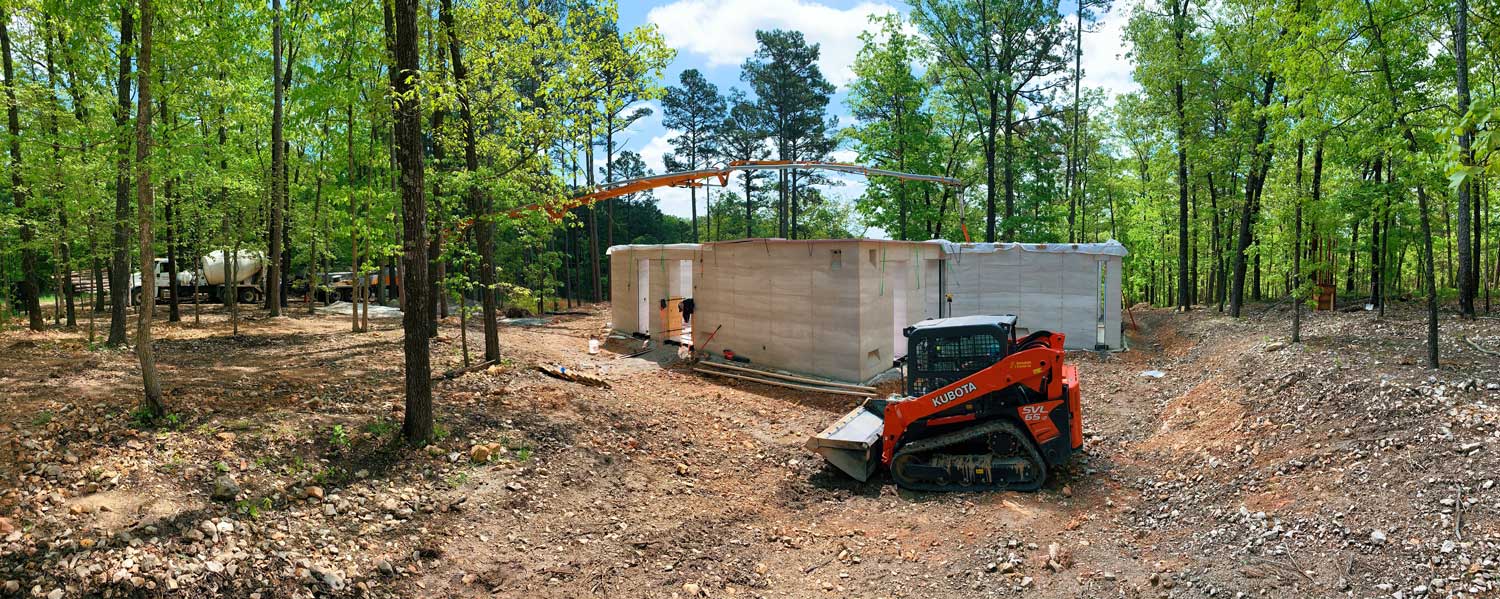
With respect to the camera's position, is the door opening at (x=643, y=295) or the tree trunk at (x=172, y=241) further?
the door opening at (x=643, y=295)

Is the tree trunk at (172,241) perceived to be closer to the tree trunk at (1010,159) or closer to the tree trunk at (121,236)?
the tree trunk at (121,236)

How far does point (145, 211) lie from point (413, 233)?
2.09 meters

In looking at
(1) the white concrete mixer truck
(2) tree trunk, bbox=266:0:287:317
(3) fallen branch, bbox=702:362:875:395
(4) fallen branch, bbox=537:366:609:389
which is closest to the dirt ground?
(4) fallen branch, bbox=537:366:609:389

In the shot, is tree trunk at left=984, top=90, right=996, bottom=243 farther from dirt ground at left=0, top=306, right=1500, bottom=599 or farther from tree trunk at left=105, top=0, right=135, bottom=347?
tree trunk at left=105, top=0, right=135, bottom=347

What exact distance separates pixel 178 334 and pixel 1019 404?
1533 centimetres

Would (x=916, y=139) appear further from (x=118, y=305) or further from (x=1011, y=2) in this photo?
(x=118, y=305)

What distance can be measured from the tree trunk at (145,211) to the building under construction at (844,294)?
9.49 m

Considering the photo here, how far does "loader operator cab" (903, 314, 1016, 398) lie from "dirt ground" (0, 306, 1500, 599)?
1.32m

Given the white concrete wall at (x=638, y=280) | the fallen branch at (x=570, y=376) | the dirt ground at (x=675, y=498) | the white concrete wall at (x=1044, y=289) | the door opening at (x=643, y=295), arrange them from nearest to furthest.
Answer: the dirt ground at (x=675, y=498)
the fallen branch at (x=570, y=376)
the white concrete wall at (x=1044, y=289)
the white concrete wall at (x=638, y=280)
the door opening at (x=643, y=295)

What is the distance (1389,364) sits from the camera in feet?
27.9

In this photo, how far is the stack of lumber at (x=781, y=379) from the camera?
41.0 feet

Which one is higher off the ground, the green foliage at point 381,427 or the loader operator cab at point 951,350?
the loader operator cab at point 951,350

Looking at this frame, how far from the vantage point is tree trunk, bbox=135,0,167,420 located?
19.8ft

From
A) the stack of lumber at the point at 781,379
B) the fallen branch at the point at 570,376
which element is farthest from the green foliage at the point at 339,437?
the stack of lumber at the point at 781,379
